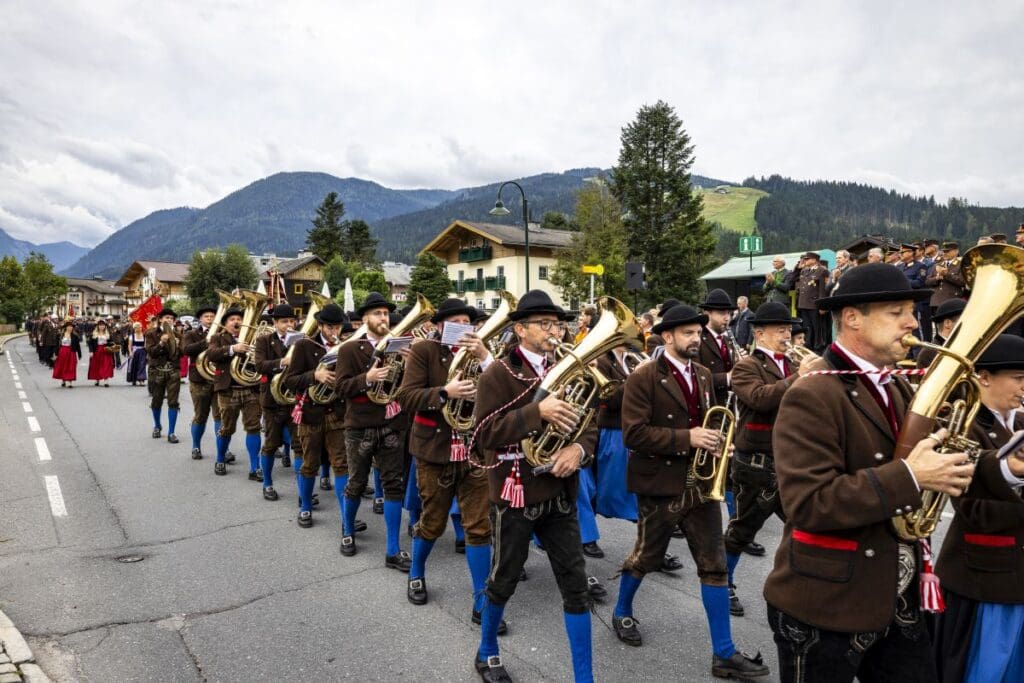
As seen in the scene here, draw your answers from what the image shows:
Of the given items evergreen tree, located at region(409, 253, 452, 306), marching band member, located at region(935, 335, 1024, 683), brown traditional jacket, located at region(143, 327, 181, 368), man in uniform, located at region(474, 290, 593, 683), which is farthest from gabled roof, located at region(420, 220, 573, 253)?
marching band member, located at region(935, 335, 1024, 683)

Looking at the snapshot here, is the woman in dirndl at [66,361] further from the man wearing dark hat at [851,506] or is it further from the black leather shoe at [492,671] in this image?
the man wearing dark hat at [851,506]

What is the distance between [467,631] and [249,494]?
4.70 m

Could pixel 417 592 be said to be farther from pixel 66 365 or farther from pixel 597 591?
pixel 66 365

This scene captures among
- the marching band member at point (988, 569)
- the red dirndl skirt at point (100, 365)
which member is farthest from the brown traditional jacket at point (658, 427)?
the red dirndl skirt at point (100, 365)

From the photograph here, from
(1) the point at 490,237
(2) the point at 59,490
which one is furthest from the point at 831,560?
(1) the point at 490,237

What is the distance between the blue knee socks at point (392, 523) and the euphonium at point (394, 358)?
3.07 feet

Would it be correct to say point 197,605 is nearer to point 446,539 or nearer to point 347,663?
point 347,663

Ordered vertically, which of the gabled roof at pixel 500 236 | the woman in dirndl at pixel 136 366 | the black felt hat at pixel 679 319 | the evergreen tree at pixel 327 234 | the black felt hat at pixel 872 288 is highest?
the evergreen tree at pixel 327 234

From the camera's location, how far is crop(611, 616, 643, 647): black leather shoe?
4242mm

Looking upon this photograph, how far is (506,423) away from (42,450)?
33.7ft

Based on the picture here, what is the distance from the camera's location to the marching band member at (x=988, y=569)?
272cm

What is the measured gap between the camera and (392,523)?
571cm

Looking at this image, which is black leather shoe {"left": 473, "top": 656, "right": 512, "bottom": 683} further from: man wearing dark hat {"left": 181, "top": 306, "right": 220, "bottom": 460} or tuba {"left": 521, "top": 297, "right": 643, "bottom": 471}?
man wearing dark hat {"left": 181, "top": 306, "right": 220, "bottom": 460}

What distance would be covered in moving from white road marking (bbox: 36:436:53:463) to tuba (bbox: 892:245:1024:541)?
37.2 ft
